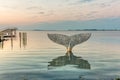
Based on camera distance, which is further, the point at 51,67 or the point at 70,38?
the point at 70,38

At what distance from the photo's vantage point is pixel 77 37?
53781mm

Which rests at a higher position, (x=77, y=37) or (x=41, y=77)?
(x=77, y=37)

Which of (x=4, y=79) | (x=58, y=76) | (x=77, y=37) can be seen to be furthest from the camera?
(x=77, y=37)

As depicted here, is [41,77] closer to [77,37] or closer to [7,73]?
[7,73]

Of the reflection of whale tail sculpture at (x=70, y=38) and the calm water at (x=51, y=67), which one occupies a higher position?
the reflection of whale tail sculpture at (x=70, y=38)

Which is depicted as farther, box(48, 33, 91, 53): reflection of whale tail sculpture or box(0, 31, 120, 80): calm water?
box(48, 33, 91, 53): reflection of whale tail sculpture

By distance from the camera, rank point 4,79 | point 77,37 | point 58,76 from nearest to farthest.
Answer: point 4,79
point 58,76
point 77,37

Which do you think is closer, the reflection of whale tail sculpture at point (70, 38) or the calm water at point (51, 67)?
the calm water at point (51, 67)

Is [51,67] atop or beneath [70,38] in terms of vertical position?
beneath

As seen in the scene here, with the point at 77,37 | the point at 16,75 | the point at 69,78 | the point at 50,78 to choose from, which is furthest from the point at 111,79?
the point at 77,37

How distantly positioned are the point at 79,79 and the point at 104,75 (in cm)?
362

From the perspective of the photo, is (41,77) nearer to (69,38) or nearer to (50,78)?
(50,78)

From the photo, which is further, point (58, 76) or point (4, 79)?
point (58, 76)

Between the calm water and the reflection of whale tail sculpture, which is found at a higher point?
the reflection of whale tail sculpture
